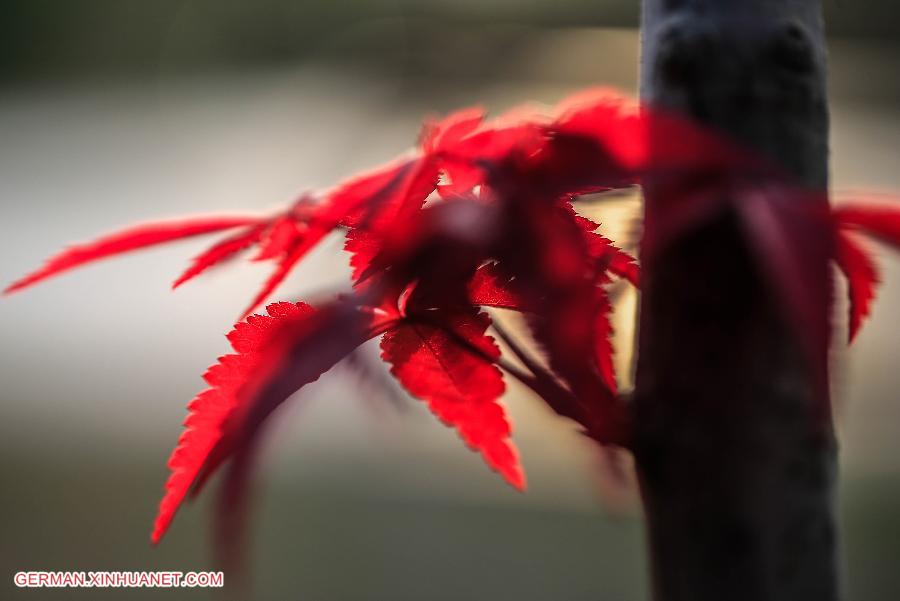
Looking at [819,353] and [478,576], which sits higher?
[819,353]

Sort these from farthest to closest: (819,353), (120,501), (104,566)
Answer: (120,501) → (104,566) → (819,353)

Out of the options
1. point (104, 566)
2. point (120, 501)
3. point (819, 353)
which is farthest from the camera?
point (120, 501)

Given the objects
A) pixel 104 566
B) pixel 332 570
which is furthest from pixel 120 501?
pixel 332 570

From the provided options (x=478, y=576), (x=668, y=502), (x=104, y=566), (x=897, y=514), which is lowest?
(x=897, y=514)

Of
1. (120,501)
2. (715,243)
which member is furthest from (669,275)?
(120,501)

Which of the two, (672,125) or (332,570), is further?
(332,570)

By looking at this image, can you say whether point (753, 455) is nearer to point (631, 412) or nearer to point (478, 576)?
point (631, 412)

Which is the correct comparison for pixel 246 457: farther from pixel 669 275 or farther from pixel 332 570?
pixel 332 570
